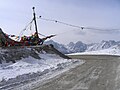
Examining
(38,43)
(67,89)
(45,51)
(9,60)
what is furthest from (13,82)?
(38,43)

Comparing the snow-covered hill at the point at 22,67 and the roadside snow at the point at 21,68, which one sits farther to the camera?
the roadside snow at the point at 21,68

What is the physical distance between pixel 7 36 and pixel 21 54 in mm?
9377

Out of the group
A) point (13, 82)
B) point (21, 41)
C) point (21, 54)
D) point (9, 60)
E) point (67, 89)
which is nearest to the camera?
point (67, 89)

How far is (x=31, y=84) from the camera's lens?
12180mm

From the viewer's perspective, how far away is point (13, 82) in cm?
1274

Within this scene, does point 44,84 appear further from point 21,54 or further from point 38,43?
point 38,43

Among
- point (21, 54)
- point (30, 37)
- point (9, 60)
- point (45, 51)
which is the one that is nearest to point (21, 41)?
point (30, 37)

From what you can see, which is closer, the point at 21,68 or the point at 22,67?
the point at 21,68

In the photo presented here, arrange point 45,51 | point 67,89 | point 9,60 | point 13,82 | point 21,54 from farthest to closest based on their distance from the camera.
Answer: point 45,51 < point 21,54 < point 9,60 < point 13,82 < point 67,89

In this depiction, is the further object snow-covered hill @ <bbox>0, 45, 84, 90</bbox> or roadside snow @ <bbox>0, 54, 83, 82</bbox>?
roadside snow @ <bbox>0, 54, 83, 82</bbox>

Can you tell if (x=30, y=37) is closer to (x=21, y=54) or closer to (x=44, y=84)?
(x=21, y=54)

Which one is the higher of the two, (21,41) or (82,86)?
(82,86)

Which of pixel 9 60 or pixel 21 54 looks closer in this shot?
pixel 9 60

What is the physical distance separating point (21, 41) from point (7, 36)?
365cm
